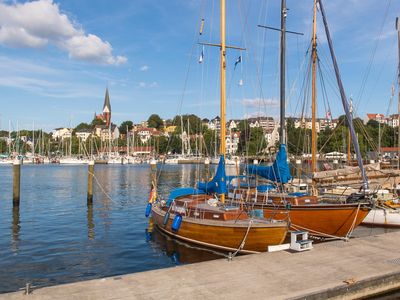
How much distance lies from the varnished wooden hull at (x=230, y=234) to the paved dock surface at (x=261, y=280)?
205cm

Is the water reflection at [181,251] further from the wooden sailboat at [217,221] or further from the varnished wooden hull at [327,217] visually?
the varnished wooden hull at [327,217]

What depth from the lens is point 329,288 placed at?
32.9 ft

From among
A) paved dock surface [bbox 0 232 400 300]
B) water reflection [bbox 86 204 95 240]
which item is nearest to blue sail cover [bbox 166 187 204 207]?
water reflection [bbox 86 204 95 240]

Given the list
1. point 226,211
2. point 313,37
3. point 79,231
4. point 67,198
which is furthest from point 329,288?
point 67,198

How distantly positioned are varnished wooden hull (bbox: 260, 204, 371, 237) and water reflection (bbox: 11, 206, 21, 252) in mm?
13035

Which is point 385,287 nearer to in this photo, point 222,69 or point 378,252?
point 378,252

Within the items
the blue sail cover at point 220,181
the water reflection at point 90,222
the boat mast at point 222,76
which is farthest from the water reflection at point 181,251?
the water reflection at point 90,222

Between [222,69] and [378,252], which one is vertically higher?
[222,69]

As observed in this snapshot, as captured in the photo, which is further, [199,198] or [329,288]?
[199,198]

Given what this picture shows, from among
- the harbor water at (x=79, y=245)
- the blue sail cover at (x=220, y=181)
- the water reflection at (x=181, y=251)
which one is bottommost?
the harbor water at (x=79, y=245)

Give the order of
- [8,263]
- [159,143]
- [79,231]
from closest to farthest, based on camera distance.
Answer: [8,263], [79,231], [159,143]

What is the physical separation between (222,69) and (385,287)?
1262cm

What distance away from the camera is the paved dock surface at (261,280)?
375 inches

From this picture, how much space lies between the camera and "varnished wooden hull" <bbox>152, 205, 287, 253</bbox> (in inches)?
611
